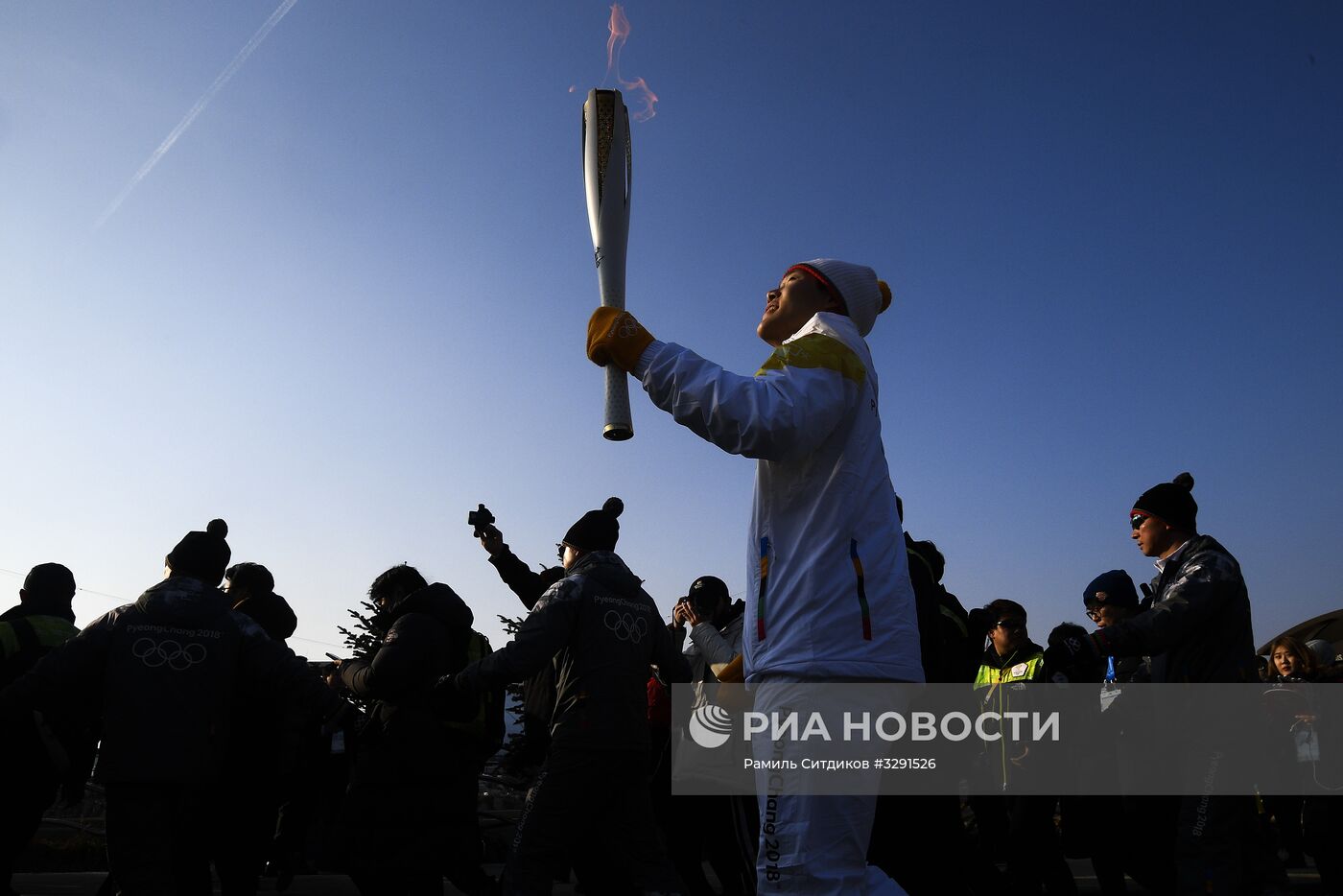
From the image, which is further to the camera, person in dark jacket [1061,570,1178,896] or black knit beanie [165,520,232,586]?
person in dark jacket [1061,570,1178,896]

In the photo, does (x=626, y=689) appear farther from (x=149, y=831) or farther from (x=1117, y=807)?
(x=1117, y=807)

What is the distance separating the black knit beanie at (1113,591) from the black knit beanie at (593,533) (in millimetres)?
3423

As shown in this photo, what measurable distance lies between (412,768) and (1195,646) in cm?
364

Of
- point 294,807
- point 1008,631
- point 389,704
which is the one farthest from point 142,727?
point 1008,631

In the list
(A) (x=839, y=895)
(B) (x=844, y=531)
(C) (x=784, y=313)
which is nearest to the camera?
(A) (x=839, y=895)

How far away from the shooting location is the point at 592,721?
530 centimetres

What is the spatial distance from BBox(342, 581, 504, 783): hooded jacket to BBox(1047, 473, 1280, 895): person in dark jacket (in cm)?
275

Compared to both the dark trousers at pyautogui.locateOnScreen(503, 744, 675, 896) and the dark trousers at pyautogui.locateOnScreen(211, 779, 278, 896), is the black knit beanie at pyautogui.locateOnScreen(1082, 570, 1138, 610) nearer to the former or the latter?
the dark trousers at pyautogui.locateOnScreen(503, 744, 675, 896)

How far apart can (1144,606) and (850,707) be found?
5055 millimetres

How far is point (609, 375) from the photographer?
3.08m

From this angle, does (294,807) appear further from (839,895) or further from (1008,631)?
(839,895)

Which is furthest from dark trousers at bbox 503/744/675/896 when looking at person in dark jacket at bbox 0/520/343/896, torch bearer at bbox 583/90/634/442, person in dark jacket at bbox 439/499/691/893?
torch bearer at bbox 583/90/634/442

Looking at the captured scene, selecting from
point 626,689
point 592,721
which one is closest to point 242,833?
point 592,721

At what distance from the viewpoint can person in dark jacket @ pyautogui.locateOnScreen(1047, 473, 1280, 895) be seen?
452 cm
